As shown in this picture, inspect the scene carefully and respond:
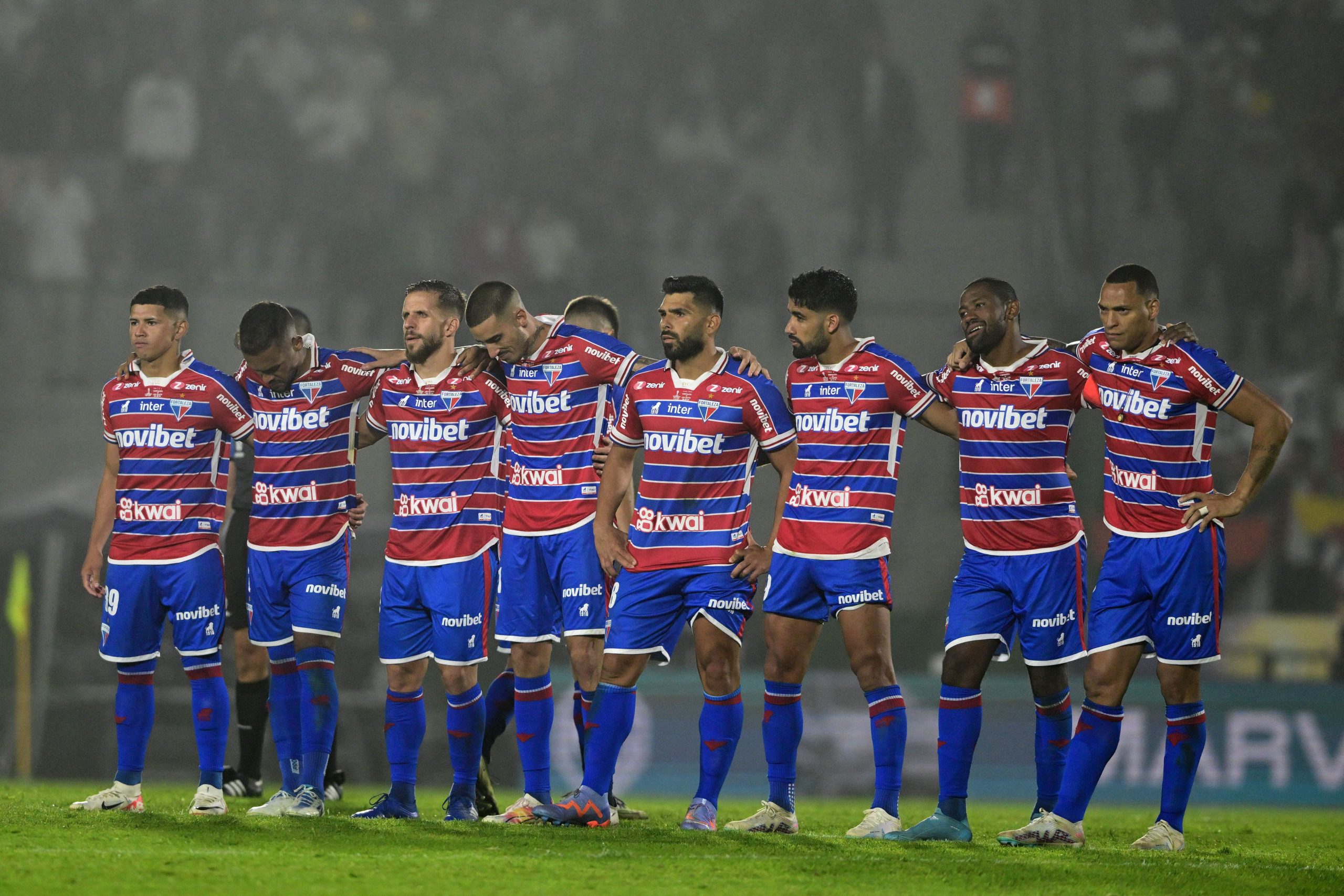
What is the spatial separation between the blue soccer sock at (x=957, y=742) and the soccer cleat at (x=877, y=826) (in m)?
0.23

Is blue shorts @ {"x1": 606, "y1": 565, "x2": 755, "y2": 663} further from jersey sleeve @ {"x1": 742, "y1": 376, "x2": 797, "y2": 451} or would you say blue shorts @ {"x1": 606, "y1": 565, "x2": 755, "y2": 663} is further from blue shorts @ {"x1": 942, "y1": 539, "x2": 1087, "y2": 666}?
blue shorts @ {"x1": 942, "y1": 539, "x2": 1087, "y2": 666}

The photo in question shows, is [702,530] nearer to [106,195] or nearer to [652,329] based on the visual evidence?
[652,329]

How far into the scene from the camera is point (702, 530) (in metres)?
6.21

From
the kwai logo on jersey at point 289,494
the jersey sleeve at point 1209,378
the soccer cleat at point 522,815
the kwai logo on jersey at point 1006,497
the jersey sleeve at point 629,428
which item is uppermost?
the jersey sleeve at point 1209,378

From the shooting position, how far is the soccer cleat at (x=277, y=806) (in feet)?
21.3

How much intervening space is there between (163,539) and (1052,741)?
4.30 m

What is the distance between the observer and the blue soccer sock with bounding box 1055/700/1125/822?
5883 millimetres

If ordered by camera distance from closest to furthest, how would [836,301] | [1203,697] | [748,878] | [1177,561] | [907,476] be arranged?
[748,878], [1177,561], [836,301], [1203,697], [907,476]

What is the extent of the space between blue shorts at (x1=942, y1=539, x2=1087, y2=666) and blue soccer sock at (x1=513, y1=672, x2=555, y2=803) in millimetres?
1906

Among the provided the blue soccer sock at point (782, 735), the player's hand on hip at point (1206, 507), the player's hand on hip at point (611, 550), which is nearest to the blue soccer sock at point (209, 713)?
the player's hand on hip at point (611, 550)

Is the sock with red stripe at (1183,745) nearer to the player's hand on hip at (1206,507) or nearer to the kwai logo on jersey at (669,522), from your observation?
the player's hand on hip at (1206,507)

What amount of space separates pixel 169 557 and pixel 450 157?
13204 mm

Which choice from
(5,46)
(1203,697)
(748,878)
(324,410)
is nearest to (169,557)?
(324,410)

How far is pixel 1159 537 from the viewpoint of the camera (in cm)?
595
